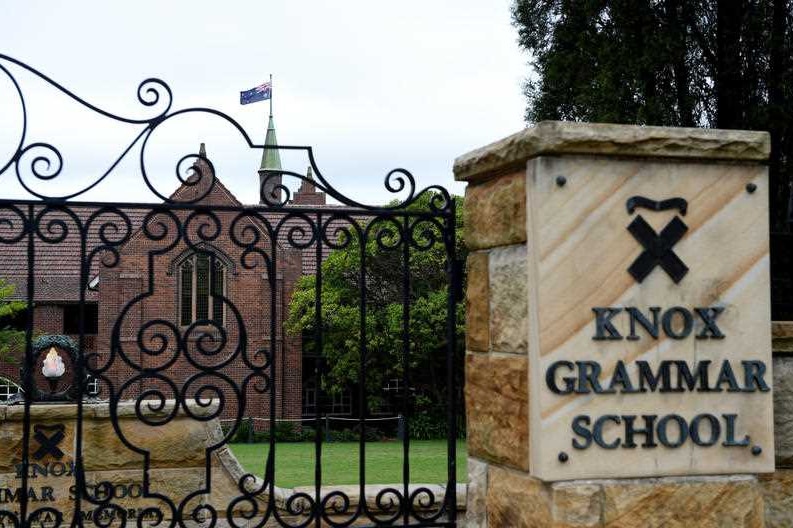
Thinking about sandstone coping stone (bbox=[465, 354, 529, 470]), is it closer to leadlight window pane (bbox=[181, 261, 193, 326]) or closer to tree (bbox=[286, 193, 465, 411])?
tree (bbox=[286, 193, 465, 411])

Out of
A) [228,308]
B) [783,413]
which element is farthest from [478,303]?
[228,308]

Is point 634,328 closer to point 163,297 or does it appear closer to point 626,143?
point 626,143

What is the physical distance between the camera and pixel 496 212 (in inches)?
144

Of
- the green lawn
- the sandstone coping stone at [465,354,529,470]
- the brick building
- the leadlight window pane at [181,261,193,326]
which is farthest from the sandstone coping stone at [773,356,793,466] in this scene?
the leadlight window pane at [181,261,193,326]

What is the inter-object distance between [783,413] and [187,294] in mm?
23800

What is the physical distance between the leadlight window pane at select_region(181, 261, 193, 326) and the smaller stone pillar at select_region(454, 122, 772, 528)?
23.5 metres

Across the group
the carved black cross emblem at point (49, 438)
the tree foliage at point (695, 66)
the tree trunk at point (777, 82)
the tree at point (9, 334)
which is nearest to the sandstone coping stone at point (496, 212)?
the carved black cross emblem at point (49, 438)

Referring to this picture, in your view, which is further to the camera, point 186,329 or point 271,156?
point 271,156

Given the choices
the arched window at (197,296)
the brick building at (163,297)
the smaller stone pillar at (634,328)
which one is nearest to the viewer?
the smaller stone pillar at (634,328)

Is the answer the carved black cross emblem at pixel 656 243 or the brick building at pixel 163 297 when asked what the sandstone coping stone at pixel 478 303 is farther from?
the brick building at pixel 163 297

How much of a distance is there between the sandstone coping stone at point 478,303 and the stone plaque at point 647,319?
1.29 feet

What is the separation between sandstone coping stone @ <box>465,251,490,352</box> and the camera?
3699 mm

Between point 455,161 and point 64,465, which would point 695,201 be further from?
point 64,465

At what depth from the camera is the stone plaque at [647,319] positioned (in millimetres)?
3301
